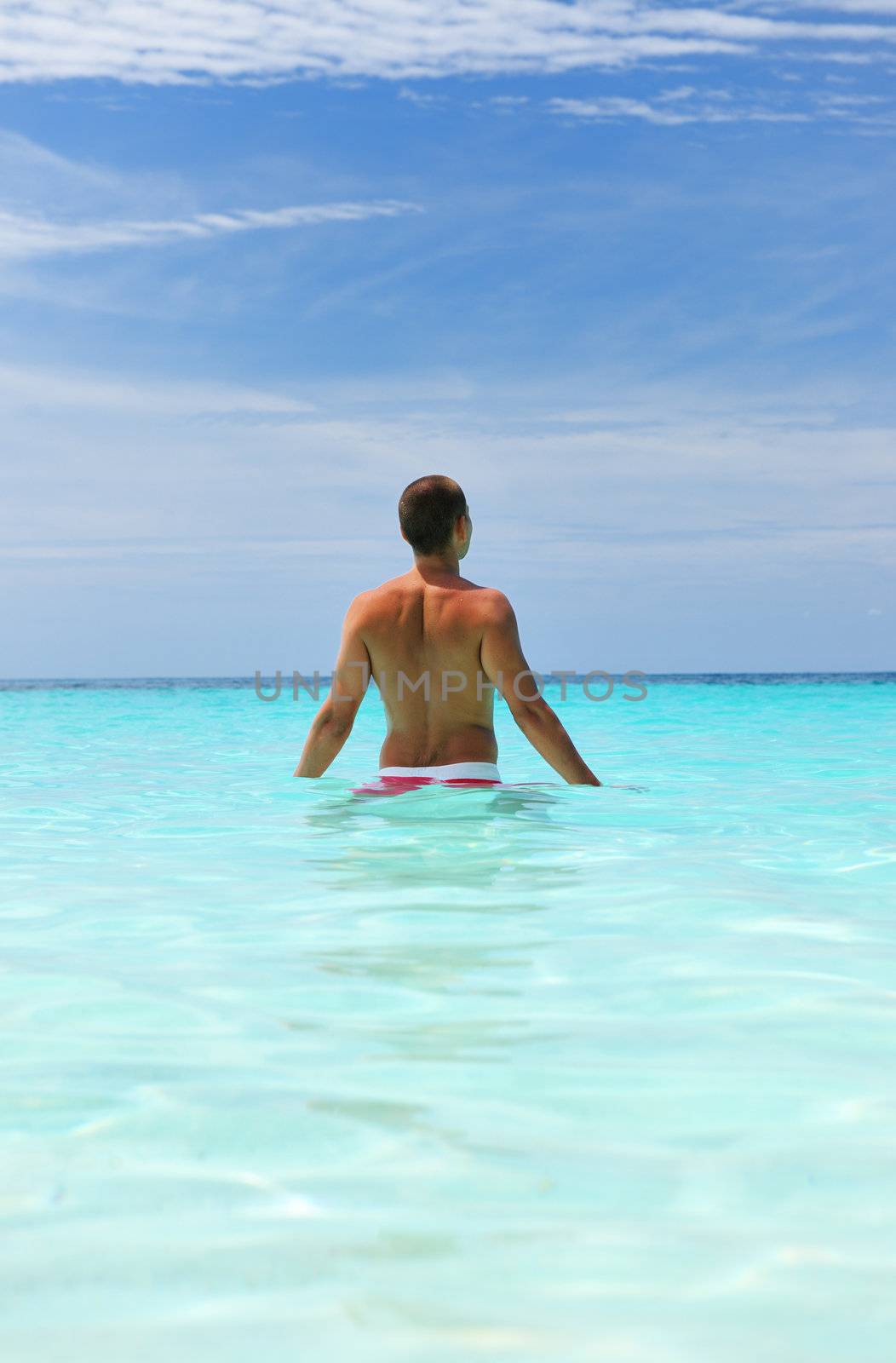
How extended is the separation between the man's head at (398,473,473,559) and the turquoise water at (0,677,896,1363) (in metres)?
1.31

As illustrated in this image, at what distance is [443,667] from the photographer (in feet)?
15.8

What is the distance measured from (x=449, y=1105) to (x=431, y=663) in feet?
10.1

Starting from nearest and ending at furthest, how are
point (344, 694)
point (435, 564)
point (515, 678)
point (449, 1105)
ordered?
point (449, 1105) → point (515, 678) → point (435, 564) → point (344, 694)

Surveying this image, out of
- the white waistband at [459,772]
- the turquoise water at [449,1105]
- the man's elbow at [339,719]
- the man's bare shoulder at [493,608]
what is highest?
the man's bare shoulder at [493,608]

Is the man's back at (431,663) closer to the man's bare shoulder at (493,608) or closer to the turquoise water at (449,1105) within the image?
the man's bare shoulder at (493,608)

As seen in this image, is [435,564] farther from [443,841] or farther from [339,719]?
[443,841]

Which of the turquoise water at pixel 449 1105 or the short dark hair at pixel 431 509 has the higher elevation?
the short dark hair at pixel 431 509

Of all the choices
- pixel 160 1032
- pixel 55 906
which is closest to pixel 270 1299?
pixel 160 1032

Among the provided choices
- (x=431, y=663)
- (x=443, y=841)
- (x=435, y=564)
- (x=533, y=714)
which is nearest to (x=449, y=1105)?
(x=443, y=841)

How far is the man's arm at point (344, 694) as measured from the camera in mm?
4902

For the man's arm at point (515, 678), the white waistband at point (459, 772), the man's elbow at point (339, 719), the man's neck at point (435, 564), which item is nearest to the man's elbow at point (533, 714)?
the man's arm at point (515, 678)

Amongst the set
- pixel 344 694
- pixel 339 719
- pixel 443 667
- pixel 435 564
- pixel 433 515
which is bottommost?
pixel 339 719

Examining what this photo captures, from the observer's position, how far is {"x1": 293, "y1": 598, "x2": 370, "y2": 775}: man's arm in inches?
193

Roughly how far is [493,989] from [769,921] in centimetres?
105
